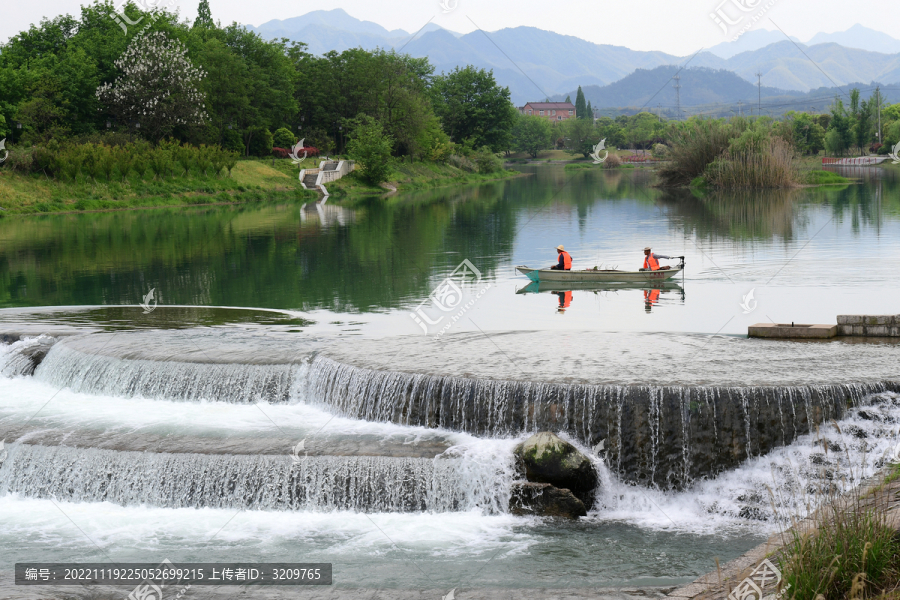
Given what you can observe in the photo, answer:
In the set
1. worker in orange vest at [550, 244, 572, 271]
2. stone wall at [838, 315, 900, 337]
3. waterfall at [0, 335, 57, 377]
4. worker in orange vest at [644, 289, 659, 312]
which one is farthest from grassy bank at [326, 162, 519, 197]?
stone wall at [838, 315, 900, 337]

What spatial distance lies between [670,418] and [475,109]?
10709cm

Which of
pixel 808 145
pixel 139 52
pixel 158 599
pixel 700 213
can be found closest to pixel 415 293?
pixel 158 599

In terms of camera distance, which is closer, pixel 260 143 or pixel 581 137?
pixel 260 143

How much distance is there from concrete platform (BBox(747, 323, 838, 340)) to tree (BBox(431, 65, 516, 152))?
10036 centimetres

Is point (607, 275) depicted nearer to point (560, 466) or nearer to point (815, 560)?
point (560, 466)

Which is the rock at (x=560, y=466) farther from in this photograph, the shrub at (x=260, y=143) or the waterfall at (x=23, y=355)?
the shrub at (x=260, y=143)

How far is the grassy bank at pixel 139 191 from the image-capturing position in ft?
171

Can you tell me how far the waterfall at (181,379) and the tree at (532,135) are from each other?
159 metres

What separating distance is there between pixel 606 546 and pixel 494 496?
1.89 meters

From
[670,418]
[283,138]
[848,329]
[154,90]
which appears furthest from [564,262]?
[283,138]

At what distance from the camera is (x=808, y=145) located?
412 feet

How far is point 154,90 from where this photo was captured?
65562 mm

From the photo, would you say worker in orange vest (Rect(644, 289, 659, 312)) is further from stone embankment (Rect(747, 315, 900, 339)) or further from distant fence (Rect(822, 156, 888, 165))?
distant fence (Rect(822, 156, 888, 165))

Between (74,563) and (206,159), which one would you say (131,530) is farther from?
(206,159)
